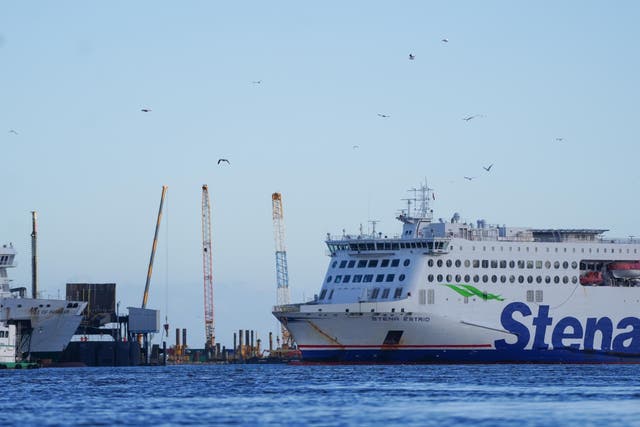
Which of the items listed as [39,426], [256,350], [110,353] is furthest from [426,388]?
[256,350]

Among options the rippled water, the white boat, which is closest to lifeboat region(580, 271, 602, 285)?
the rippled water

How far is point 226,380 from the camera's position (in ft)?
275

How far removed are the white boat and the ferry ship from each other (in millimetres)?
22290

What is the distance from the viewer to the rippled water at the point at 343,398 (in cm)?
5338

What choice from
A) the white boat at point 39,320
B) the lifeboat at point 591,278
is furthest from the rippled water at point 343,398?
the white boat at point 39,320

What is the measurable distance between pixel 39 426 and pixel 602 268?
56722 millimetres

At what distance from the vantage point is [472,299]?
3789 inches

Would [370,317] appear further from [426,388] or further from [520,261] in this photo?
[426,388]

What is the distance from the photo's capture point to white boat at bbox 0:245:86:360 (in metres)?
113

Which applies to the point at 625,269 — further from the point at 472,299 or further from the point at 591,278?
the point at 472,299

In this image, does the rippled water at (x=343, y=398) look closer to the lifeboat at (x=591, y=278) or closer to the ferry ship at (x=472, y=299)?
the ferry ship at (x=472, y=299)

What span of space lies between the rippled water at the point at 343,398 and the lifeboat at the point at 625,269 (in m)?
11.9

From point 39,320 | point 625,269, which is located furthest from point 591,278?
point 39,320

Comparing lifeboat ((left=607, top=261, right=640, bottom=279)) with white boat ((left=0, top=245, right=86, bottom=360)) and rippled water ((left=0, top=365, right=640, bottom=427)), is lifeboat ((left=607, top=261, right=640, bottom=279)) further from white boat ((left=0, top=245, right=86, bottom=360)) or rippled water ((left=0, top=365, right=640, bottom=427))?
white boat ((left=0, top=245, right=86, bottom=360))
